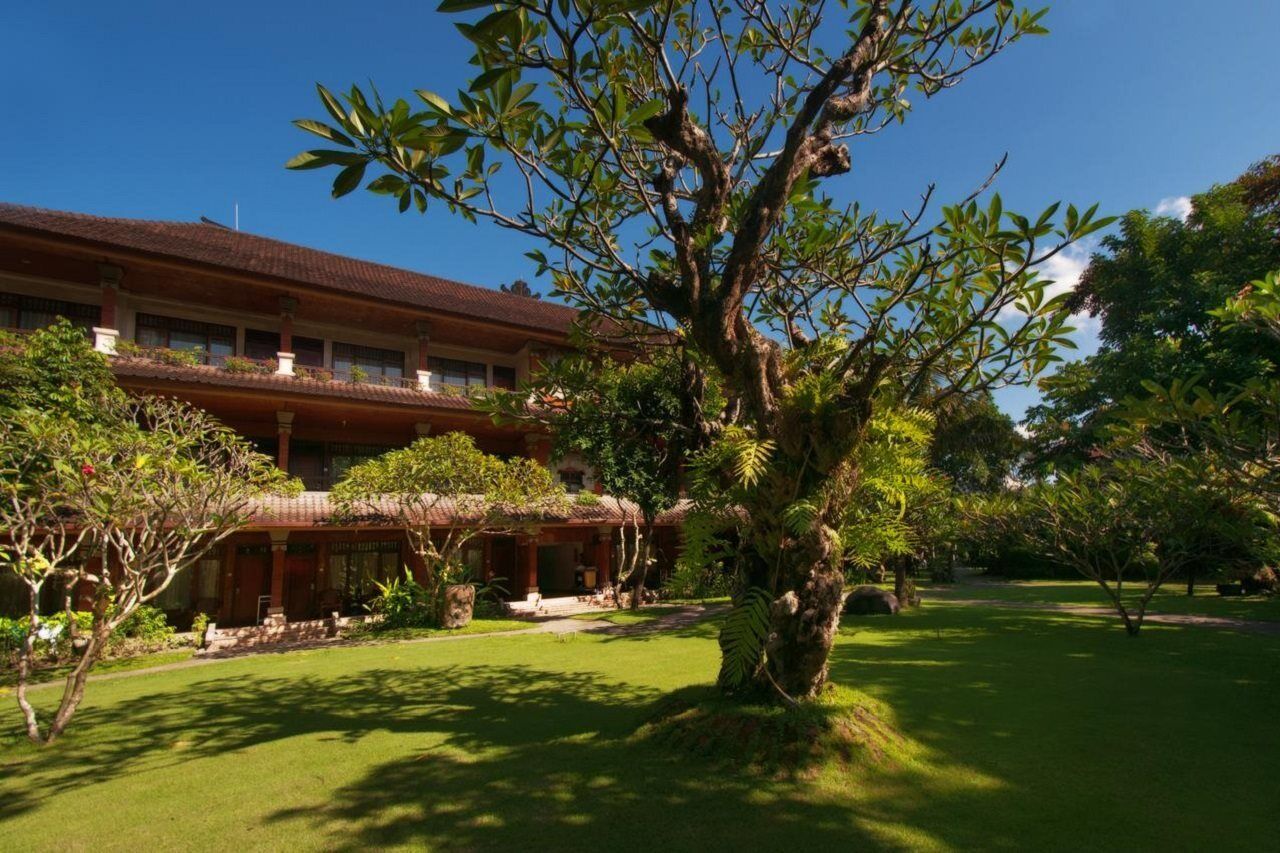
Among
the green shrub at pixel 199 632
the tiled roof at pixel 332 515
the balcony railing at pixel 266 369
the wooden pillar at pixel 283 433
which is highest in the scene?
the balcony railing at pixel 266 369

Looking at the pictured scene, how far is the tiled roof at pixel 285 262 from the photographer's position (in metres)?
13.6

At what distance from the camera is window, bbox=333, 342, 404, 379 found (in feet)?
57.3

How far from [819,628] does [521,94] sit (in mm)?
3609

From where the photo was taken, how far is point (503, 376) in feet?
65.8

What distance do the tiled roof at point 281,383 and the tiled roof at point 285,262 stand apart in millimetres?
2373

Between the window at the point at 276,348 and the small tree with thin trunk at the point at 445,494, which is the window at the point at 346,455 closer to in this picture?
the window at the point at 276,348

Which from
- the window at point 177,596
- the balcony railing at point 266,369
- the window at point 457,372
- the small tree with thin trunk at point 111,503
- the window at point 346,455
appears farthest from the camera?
the window at point 457,372

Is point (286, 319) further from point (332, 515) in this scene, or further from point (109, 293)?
point (332, 515)

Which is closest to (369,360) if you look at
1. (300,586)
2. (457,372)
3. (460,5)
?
(457,372)

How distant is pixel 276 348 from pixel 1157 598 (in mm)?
25183

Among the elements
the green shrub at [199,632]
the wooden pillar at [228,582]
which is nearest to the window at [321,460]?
the wooden pillar at [228,582]

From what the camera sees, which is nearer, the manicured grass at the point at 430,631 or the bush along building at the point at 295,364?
the manicured grass at the point at 430,631

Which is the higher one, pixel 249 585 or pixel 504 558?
pixel 504 558

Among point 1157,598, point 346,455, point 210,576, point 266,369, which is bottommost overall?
point 1157,598
